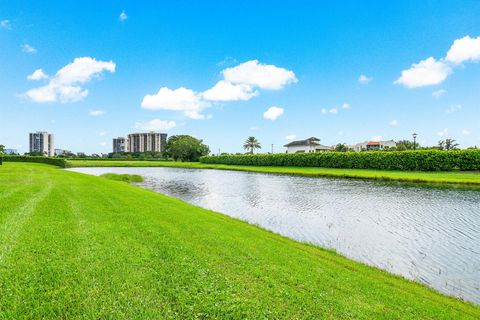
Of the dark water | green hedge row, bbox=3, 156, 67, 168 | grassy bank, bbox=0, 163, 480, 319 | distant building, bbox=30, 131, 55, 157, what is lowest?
the dark water

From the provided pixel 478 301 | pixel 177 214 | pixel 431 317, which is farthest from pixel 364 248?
pixel 177 214

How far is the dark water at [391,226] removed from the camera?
28.5 feet

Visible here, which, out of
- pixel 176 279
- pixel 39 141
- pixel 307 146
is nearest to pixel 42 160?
pixel 176 279

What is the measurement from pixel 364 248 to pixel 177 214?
6.86 meters

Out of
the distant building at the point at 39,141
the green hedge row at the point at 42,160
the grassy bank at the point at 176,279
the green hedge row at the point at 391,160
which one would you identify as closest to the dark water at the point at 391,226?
the grassy bank at the point at 176,279

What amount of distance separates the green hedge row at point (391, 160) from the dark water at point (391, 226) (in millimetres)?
19780

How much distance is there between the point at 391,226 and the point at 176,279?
11441mm

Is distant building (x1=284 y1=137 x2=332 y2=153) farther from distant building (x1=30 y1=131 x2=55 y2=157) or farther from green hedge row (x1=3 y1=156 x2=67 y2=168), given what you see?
distant building (x1=30 y1=131 x2=55 y2=157)

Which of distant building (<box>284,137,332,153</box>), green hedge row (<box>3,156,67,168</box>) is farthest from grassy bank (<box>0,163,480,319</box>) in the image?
distant building (<box>284,137,332,153</box>)

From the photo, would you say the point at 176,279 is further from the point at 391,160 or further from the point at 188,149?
the point at 188,149

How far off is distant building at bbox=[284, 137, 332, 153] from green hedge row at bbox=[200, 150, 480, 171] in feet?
152

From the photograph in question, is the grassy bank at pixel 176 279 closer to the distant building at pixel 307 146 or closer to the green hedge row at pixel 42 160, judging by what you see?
the green hedge row at pixel 42 160

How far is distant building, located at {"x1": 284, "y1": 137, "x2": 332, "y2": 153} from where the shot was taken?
112500mm

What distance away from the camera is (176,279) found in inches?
206
